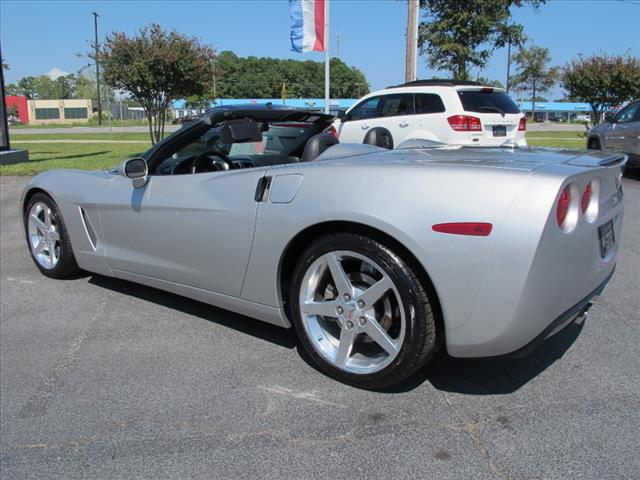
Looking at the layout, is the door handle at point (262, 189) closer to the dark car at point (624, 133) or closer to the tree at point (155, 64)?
the dark car at point (624, 133)

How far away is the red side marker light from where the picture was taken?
2.32m

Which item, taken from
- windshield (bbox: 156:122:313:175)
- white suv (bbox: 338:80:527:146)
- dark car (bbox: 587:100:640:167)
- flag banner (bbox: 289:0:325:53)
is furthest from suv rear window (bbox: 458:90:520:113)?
windshield (bbox: 156:122:313:175)

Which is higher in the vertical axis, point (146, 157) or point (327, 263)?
point (146, 157)

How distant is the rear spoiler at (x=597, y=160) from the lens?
8.92 feet

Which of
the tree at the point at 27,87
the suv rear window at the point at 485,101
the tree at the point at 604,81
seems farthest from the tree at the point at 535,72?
the tree at the point at 27,87

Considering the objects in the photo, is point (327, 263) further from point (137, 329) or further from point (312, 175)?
point (137, 329)

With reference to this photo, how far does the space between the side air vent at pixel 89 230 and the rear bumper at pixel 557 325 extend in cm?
306

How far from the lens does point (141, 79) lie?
1471 centimetres

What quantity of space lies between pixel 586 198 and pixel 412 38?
45.8 feet

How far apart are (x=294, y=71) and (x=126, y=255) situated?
117m

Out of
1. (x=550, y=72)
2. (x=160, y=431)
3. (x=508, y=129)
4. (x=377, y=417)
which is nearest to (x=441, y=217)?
(x=377, y=417)

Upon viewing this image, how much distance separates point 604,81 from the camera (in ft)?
75.4

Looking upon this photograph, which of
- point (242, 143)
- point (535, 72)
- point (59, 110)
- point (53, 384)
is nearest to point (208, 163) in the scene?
point (242, 143)

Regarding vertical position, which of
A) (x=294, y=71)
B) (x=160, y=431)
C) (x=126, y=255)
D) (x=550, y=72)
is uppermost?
(x=294, y=71)
